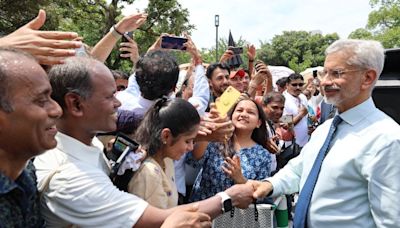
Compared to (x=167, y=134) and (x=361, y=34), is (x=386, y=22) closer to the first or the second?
(x=361, y=34)

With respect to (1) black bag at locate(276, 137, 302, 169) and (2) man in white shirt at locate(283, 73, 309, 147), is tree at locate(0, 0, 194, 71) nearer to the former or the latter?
(2) man in white shirt at locate(283, 73, 309, 147)

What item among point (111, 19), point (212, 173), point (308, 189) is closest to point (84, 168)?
point (308, 189)

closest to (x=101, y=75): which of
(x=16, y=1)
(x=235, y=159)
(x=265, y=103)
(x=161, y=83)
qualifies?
(x=161, y=83)

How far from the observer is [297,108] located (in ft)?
21.1

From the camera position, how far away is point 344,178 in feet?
6.78

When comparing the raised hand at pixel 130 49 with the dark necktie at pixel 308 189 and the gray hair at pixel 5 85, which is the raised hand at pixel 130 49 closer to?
the dark necktie at pixel 308 189

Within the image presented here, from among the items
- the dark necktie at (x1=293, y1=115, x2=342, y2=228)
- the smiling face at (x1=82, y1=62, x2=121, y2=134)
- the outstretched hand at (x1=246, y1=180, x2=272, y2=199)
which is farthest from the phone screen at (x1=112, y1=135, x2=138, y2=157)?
the dark necktie at (x1=293, y1=115, x2=342, y2=228)

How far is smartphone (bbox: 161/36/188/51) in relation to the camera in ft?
12.5

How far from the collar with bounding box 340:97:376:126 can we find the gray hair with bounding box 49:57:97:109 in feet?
4.35

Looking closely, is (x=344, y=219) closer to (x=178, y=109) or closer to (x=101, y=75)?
(x=178, y=109)

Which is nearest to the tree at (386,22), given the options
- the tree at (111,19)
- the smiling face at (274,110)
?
the tree at (111,19)

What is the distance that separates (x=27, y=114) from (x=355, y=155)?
1.48 metres

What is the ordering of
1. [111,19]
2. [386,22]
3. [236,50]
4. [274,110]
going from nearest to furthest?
[274,110]
[236,50]
[111,19]
[386,22]

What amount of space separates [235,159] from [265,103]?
2.60 m
